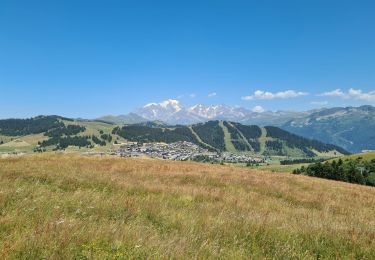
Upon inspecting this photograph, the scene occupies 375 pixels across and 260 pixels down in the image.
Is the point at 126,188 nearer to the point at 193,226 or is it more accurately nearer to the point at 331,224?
the point at 193,226

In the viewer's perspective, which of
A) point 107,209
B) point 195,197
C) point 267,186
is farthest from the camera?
point 267,186

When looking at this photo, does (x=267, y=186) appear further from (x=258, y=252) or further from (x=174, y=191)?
(x=258, y=252)

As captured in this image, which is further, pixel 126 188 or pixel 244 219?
pixel 126 188

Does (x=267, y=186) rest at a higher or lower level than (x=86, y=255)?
lower

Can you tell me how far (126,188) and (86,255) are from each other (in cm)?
919

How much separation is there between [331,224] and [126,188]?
308 inches

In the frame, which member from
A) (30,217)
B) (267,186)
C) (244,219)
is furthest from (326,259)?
(267,186)

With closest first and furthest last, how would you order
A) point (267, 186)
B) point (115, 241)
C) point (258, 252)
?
1. point (115, 241)
2. point (258, 252)
3. point (267, 186)

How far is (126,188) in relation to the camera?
14180mm

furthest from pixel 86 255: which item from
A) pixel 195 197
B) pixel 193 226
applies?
pixel 195 197

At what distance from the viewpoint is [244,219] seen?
9.17m

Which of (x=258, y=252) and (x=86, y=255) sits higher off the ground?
(x=86, y=255)

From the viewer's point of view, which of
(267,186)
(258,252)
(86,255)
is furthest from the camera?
(267,186)

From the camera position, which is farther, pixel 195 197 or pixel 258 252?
pixel 195 197
